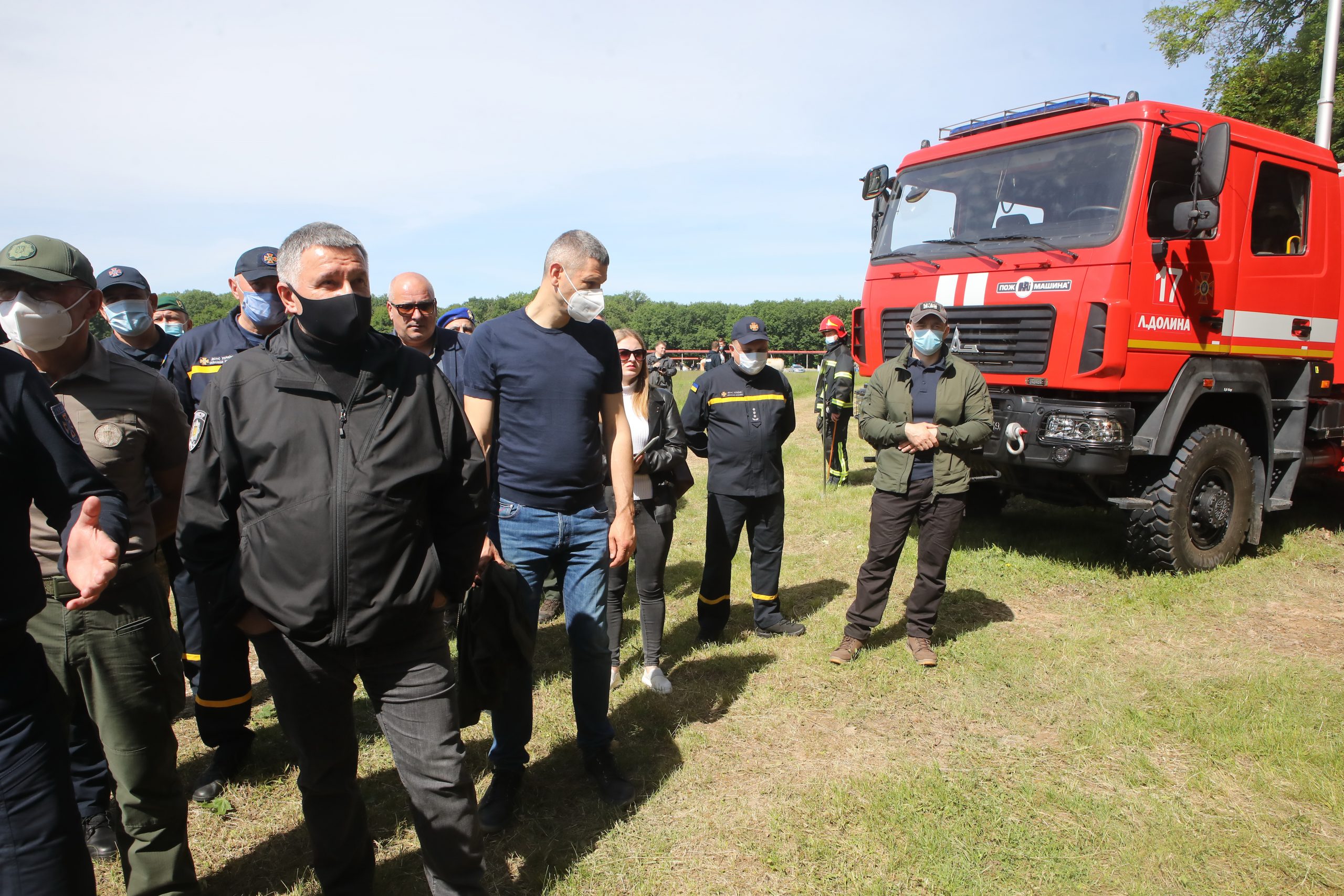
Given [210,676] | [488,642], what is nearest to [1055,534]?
[488,642]

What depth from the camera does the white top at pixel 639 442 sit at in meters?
4.43

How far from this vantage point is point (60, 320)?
7.81 feet

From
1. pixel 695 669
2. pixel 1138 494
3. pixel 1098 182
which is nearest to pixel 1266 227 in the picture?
pixel 1098 182

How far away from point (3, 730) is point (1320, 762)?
4.65 metres

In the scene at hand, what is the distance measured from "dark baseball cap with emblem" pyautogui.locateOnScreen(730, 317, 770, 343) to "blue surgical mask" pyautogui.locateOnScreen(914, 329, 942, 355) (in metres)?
0.87

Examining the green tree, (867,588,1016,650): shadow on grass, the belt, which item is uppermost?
the green tree

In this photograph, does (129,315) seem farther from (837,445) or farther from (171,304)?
(837,445)

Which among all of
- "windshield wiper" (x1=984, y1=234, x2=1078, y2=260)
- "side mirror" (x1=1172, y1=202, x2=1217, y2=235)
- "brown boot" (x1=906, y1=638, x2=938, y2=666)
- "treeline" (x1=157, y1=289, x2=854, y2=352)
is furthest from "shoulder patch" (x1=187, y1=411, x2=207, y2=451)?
"treeline" (x1=157, y1=289, x2=854, y2=352)

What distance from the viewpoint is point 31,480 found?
197 cm

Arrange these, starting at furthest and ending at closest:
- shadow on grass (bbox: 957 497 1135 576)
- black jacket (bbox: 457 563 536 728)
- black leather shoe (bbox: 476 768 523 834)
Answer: shadow on grass (bbox: 957 497 1135 576)
black leather shoe (bbox: 476 768 523 834)
black jacket (bbox: 457 563 536 728)

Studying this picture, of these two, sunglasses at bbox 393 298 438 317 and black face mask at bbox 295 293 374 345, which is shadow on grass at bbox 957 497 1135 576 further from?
black face mask at bbox 295 293 374 345

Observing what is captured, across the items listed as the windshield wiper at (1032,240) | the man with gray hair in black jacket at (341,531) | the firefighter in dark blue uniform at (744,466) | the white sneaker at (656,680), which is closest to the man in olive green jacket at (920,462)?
the firefighter in dark blue uniform at (744,466)

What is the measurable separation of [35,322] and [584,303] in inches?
65.9

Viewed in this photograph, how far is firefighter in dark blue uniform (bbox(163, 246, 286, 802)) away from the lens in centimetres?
345
